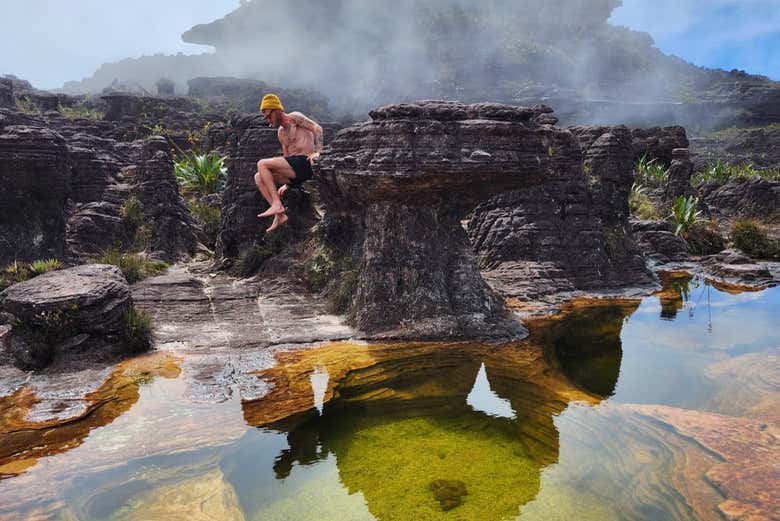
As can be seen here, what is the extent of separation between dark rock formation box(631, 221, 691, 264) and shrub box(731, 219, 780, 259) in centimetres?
149

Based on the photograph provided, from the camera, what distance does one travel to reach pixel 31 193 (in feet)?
27.8

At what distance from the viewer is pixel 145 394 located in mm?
4680

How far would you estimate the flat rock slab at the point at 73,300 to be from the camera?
5.30 meters

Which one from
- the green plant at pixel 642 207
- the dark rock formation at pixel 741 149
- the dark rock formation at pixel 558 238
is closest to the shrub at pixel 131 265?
the dark rock formation at pixel 558 238

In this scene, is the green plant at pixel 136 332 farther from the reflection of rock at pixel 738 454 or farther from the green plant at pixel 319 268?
the reflection of rock at pixel 738 454

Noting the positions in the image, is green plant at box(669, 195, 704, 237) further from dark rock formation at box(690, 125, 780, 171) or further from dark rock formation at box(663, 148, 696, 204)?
dark rock formation at box(690, 125, 780, 171)

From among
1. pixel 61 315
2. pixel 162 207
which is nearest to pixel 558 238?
pixel 162 207

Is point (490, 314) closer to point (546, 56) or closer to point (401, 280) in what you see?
point (401, 280)

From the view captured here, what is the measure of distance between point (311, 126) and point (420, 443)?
5063 millimetres

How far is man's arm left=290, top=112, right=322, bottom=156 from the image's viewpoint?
7457 millimetres

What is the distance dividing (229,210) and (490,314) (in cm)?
496

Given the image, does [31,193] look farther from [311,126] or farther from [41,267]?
[311,126]

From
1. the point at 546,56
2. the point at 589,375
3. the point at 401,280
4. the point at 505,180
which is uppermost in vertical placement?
the point at 546,56

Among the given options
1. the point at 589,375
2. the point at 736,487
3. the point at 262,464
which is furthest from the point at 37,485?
the point at 589,375
